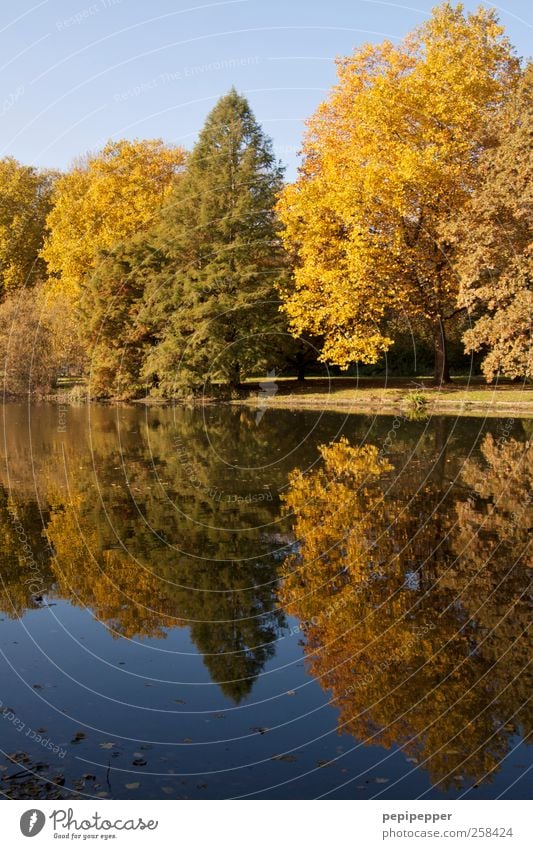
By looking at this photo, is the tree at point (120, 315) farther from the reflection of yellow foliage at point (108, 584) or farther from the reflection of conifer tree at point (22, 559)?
the reflection of yellow foliage at point (108, 584)

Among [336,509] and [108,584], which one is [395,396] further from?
[108,584]

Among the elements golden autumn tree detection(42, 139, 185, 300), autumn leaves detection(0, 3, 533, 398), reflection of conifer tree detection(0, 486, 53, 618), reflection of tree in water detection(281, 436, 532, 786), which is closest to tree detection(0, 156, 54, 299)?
autumn leaves detection(0, 3, 533, 398)

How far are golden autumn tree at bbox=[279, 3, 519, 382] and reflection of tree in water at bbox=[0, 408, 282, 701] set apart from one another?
63.0 feet

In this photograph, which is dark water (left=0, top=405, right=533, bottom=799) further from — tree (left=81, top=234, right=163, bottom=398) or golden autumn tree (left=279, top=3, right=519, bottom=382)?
tree (left=81, top=234, right=163, bottom=398)

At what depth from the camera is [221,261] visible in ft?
150

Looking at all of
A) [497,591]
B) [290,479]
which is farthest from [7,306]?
[497,591]

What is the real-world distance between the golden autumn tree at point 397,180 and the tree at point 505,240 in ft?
5.11

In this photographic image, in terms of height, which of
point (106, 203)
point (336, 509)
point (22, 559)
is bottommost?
point (22, 559)

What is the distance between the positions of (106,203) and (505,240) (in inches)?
1170

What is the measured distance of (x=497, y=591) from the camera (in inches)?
430

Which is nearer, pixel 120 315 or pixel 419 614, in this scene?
pixel 419 614

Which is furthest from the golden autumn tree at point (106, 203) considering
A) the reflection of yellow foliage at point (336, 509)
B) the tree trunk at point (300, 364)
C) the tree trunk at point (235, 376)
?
the reflection of yellow foliage at point (336, 509)

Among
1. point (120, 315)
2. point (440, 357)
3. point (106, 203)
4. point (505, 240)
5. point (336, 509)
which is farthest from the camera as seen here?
point (106, 203)

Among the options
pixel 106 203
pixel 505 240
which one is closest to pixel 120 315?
pixel 106 203
